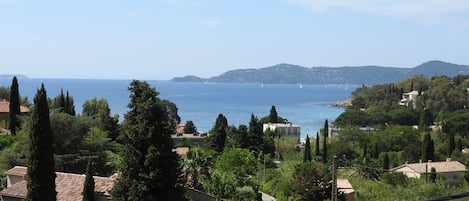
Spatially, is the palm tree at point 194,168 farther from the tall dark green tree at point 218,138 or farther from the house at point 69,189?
the tall dark green tree at point 218,138

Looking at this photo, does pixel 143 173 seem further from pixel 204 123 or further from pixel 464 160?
pixel 204 123

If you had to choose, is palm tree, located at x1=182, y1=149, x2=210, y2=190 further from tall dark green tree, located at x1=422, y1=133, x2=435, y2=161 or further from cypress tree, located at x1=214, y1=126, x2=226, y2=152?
tall dark green tree, located at x1=422, y1=133, x2=435, y2=161

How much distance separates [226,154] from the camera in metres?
34.1

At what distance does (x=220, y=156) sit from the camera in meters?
36.4

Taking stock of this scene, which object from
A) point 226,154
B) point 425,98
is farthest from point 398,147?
point 425,98

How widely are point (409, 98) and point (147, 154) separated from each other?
340 ft

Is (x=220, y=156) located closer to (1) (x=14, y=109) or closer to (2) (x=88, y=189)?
(1) (x=14, y=109)

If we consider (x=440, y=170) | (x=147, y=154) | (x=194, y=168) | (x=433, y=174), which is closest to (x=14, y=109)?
(x=194, y=168)

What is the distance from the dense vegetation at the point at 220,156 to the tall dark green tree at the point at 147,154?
27mm

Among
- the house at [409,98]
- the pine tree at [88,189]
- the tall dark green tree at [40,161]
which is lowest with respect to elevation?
the house at [409,98]

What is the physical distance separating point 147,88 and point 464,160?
39681 millimetres

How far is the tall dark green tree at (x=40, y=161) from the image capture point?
16391mm

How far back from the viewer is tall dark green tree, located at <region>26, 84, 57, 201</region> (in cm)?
1639

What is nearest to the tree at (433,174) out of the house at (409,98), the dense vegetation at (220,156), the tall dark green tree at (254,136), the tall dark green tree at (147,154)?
the dense vegetation at (220,156)
